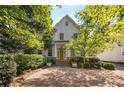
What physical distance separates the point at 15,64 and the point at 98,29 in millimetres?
3397

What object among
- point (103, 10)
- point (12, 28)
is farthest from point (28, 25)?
point (103, 10)

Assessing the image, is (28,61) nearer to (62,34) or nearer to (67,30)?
(62,34)

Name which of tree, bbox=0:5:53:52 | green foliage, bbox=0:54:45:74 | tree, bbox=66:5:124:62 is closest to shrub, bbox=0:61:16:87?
tree, bbox=0:5:53:52

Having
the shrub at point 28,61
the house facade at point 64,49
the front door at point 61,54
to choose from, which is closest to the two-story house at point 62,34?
the house facade at point 64,49

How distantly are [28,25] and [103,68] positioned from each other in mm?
3399

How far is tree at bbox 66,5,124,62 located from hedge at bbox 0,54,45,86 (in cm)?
141

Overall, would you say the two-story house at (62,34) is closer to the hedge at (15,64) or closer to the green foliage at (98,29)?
the green foliage at (98,29)

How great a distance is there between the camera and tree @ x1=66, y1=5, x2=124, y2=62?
5867mm

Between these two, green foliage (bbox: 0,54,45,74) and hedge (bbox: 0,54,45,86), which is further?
green foliage (bbox: 0,54,45,74)

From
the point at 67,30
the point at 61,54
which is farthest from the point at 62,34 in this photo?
the point at 61,54

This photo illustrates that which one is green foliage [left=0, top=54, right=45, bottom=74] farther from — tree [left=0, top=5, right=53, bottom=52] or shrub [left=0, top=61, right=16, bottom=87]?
shrub [left=0, top=61, right=16, bottom=87]

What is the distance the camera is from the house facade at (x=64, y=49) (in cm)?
646

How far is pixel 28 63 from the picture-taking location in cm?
654
